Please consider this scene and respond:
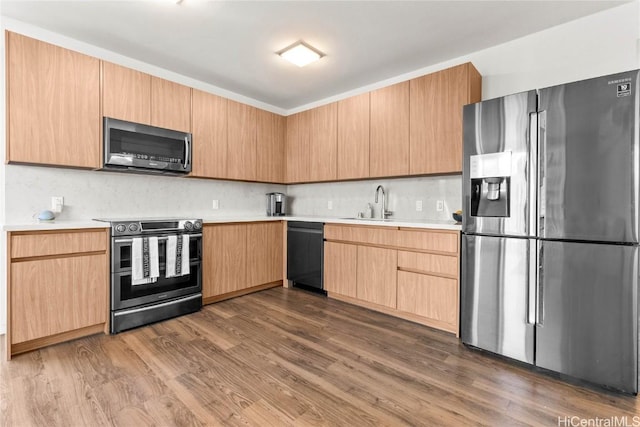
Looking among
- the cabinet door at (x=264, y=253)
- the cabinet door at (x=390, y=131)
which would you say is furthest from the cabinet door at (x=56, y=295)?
the cabinet door at (x=390, y=131)

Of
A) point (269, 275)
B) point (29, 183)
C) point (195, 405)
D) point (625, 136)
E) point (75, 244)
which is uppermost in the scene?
point (625, 136)

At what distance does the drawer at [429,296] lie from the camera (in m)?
2.50

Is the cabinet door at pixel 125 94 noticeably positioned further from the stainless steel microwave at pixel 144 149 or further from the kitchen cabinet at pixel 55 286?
the kitchen cabinet at pixel 55 286

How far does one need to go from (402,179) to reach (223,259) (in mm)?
2215

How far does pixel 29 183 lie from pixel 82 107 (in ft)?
2.58

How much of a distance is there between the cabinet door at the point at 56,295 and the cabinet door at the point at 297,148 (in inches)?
94.6

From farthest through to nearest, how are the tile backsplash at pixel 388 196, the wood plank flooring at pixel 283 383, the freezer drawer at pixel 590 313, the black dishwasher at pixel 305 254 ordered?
the black dishwasher at pixel 305 254 → the tile backsplash at pixel 388 196 → the freezer drawer at pixel 590 313 → the wood plank flooring at pixel 283 383

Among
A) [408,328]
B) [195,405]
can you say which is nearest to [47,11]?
[195,405]

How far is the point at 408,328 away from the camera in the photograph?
264 centimetres

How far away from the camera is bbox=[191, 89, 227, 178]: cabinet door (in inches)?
131

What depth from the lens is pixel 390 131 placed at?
3.17 meters

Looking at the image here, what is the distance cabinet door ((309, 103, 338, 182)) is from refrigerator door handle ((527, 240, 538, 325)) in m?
2.24

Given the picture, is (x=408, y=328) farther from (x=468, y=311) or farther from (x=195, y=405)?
(x=195, y=405)

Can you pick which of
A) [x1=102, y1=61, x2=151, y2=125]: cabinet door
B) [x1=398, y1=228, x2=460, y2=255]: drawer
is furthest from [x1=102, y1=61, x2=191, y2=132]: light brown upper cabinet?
[x1=398, y1=228, x2=460, y2=255]: drawer
